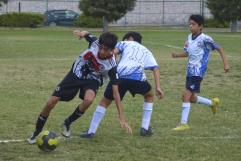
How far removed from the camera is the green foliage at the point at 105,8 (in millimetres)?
47375

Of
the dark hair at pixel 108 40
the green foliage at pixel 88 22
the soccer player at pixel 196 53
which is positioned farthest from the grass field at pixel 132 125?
the green foliage at pixel 88 22

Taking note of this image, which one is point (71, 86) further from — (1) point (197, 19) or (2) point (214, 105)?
(2) point (214, 105)

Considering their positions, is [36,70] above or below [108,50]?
below

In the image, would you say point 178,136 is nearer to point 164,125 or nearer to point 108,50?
point 164,125

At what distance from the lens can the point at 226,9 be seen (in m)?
47.4

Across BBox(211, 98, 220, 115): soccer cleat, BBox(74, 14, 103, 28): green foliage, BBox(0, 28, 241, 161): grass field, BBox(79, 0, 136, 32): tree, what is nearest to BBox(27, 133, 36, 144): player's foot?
BBox(0, 28, 241, 161): grass field

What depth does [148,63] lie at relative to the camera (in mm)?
8234

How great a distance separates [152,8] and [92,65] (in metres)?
56.8

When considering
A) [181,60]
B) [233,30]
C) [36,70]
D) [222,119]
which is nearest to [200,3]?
[233,30]

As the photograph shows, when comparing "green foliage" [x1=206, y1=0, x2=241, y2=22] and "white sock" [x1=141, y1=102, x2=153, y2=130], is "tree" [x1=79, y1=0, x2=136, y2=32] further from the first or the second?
"white sock" [x1=141, y1=102, x2=153, y2=130]

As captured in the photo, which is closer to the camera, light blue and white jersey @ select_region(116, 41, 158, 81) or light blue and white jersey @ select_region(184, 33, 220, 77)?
light blue and white jersey @ select_region(116, 41, 158, 81)

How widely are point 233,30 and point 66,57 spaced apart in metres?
30.4

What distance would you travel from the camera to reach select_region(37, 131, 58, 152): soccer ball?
6.90 meters

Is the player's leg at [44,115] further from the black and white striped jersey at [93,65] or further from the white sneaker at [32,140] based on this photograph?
the black and white striped jersey at [93,65]
